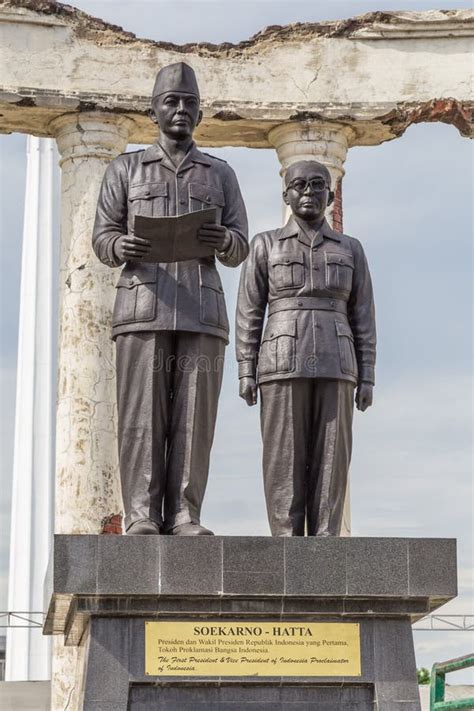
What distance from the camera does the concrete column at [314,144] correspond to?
19922mm

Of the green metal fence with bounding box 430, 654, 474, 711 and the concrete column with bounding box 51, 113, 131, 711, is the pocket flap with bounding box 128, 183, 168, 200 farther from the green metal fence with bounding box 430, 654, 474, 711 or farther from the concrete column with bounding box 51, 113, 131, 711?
the concrete column with bounding box 51, 113, 131, 711

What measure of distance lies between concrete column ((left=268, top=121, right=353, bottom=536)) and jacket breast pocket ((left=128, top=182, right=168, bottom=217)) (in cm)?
813

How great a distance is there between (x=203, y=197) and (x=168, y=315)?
883 mm

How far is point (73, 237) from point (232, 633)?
947 cm

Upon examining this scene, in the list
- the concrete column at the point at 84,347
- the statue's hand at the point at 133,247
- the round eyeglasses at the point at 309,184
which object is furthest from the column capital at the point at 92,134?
the statue's hand at the point at 133,247

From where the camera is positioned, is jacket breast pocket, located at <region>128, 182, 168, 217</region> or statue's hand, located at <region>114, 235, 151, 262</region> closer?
statue's hand, located at <region>114, 235, 151, 262</region>

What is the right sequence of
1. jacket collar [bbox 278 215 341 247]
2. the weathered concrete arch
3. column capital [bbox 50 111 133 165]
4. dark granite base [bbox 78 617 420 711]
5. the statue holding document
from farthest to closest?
the weathered concrete arch → column capital [bbox 50 111 133 165] → jacket collar [bbox 278 215 341 247] → the statue holding document → dark granite base [bbox 78 617 420 711]

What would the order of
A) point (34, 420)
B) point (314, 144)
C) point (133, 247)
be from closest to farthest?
point (133, 247) < point (314, 144) < point (34, 420)

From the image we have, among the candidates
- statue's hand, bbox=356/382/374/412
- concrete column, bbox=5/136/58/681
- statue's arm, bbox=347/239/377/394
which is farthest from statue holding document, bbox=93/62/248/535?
concrete column, bbox=5/136/58/681

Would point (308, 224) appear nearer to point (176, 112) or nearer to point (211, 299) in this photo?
point (211, 299)

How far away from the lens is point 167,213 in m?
11.6

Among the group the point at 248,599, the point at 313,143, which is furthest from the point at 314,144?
the point at 248,599

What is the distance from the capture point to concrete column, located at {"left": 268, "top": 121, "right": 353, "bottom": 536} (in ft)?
65.4

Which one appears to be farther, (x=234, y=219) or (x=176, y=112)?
(x=234, y=219)
